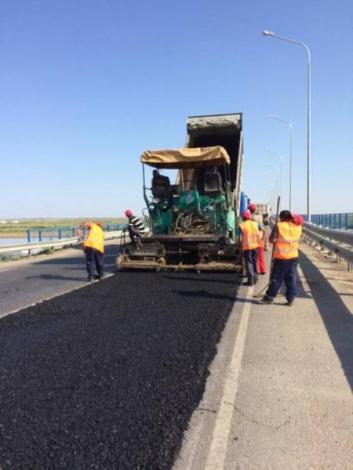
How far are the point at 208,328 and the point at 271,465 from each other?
10.4ft

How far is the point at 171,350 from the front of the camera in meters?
5.11

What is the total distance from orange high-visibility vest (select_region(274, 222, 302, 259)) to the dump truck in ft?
9.64

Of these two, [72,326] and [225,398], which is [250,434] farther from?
[72,326]

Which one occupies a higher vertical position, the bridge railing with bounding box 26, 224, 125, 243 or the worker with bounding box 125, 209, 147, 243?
the worker with bounding box 125, 209, 147, 243

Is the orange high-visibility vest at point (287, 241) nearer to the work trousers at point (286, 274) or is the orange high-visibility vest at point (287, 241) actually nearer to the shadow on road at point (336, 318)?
the work trousers at point (286, 274)

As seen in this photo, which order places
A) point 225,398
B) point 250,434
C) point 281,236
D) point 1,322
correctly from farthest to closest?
point 281,236 → point 1,322 → point 225,398 → point 250,434

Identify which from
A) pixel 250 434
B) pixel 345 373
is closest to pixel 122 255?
pixel 345 373

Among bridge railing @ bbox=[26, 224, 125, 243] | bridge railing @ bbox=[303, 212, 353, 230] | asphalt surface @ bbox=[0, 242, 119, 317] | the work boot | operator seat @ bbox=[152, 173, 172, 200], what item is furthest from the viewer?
bridge railing @ bbox=[26, 224, 125, 243]

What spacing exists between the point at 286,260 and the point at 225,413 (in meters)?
4.26

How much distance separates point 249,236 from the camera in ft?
32.0

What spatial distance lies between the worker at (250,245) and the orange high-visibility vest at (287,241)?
1.95 m

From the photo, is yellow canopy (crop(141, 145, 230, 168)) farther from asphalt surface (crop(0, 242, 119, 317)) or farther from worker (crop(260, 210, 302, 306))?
worker (crop(260, 210, 302, 306))

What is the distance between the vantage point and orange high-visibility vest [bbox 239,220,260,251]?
9664mm

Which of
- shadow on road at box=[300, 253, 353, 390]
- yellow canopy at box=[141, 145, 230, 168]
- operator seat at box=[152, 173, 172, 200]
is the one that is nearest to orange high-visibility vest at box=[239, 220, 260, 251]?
shadow on road at box=[300, 253, 353, 390]
